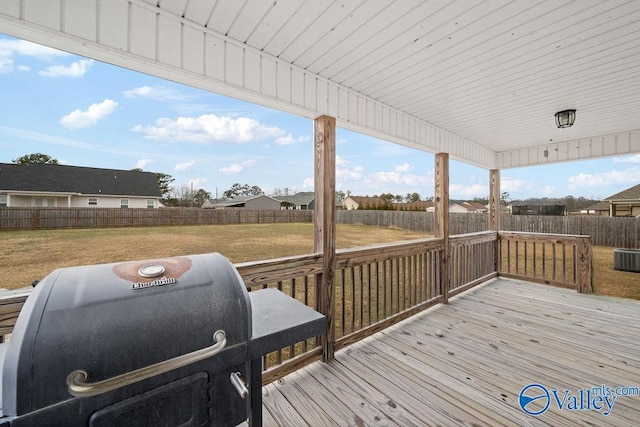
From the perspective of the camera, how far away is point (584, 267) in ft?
13.7

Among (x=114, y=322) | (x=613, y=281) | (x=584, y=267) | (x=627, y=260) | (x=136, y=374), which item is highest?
(x=114, y=322)

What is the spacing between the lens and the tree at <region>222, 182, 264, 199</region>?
2225 millimetres

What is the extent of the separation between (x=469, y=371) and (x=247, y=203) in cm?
236

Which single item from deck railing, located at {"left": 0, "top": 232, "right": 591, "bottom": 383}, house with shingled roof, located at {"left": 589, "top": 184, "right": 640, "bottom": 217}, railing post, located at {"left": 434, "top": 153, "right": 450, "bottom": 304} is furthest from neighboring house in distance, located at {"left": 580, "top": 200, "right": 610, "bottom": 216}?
railing post, located at {"left": 434, "top": 153, "right": 450, "bottom": 304}

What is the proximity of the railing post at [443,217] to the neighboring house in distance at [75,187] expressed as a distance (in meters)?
3.47

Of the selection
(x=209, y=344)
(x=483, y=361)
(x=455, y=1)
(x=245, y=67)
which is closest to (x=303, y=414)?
(x=209, y=344)

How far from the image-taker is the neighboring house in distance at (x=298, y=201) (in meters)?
2.65

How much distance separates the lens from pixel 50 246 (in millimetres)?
1643

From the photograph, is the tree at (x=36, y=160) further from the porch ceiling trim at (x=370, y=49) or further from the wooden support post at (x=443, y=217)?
the wooden support post at (x=443, y=217)

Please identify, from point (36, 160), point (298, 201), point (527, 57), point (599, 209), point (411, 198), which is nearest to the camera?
point (36, 160)

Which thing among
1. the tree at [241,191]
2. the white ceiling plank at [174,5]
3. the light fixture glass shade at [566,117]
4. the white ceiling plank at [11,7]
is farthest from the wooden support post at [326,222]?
the light fixture glass shade at [566,117]

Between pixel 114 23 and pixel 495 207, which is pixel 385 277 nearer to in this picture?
pixel 114 23

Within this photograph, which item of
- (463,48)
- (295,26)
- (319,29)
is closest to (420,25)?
(463,48)

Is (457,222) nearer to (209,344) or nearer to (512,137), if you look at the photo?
(512,137)
